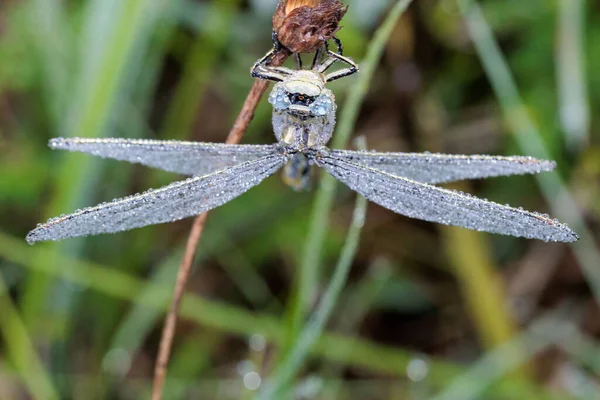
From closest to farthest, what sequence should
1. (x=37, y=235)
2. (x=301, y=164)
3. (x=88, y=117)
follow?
1. (x=37, y=235)
2. (x=301, y=164)
3. (x=88, y=117)

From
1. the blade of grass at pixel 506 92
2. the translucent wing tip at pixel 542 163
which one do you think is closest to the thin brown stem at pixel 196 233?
the translucent wing tip at pixel 542 163

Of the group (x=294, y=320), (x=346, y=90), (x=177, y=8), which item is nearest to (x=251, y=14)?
(x=177, y=8)

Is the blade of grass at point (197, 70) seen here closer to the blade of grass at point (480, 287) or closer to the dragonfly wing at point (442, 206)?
the blade of grass at point (480, 287)

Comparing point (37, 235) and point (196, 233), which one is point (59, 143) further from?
point (196, 233)

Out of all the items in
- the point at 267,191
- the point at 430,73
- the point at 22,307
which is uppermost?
the point at 430,73

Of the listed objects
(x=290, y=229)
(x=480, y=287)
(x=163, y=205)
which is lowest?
(x=163, y=205)

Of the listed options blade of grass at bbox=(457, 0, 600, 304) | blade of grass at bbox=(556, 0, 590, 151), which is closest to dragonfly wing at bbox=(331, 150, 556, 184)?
blade of grass at bbox=(457, 0, 600, 304)

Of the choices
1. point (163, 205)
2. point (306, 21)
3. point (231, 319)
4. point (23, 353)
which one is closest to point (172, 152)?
point (163, 205)

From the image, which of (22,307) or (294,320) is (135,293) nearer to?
(22,307)
